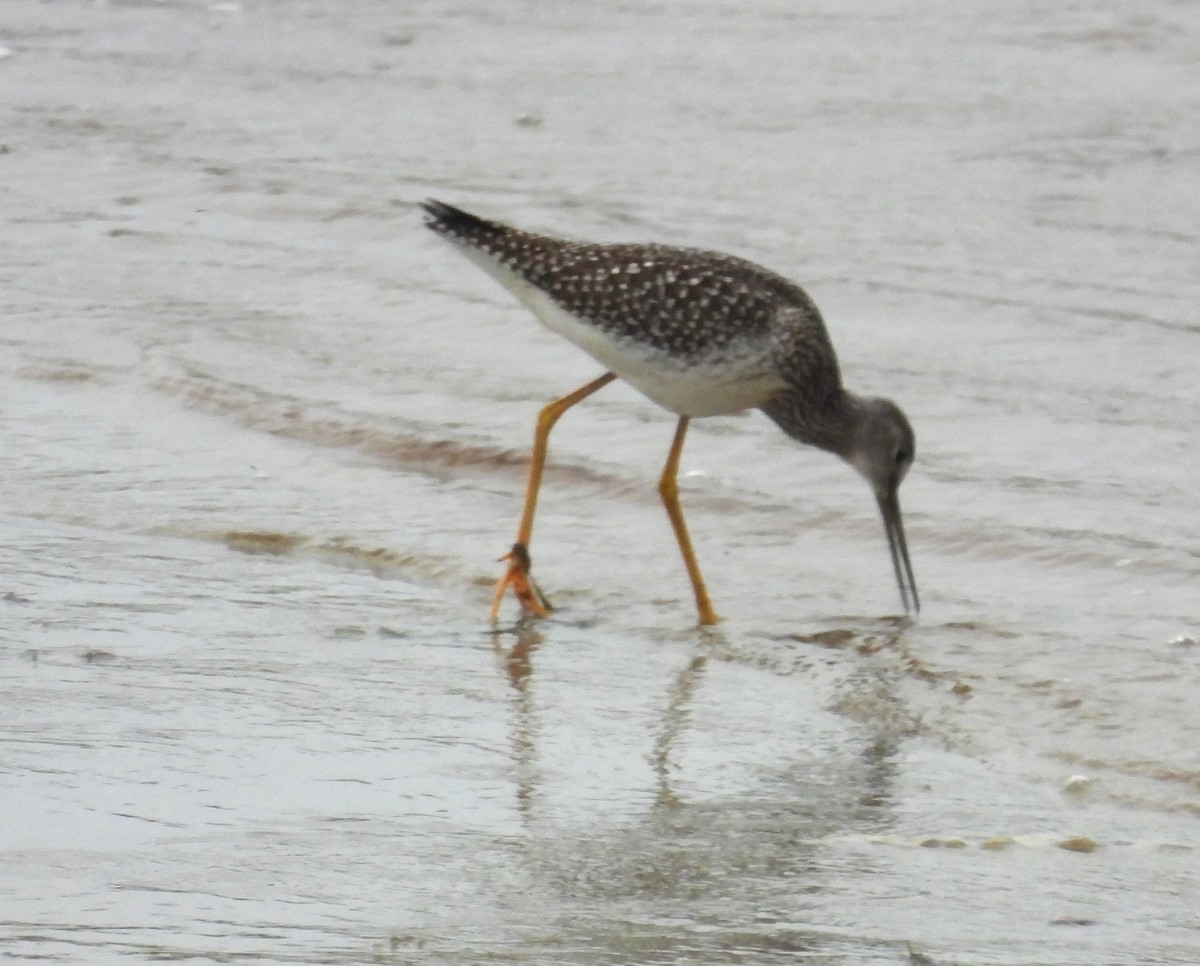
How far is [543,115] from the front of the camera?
482 inches

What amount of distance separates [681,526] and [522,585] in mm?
563

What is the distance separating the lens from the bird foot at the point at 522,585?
6.09 meters

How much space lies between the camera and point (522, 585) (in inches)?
241

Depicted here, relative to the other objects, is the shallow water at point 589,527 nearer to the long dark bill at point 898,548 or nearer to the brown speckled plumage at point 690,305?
the long dark bill at point 898,548

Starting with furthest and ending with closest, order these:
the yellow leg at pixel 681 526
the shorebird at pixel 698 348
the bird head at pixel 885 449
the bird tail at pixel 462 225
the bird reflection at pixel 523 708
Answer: the bird tail at pixel 462 225, the bird head at pixel 885 449, the shorebird at pixel 698 348, the yellow leg at pixel 681 526, the bird reflection at pixel 523 708

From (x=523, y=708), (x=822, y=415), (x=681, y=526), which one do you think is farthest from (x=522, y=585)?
(x=822, y=415)

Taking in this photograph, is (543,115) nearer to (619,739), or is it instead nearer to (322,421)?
(322,421)

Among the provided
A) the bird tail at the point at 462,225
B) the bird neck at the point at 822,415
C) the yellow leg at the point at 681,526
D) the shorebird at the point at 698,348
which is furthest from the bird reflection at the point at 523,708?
the bird tail at the point at 462,225

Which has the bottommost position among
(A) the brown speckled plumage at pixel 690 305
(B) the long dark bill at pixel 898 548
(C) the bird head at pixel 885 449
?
(B) the long dark bill at pixel 898 548

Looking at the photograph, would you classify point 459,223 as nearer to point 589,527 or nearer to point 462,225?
point 462,225

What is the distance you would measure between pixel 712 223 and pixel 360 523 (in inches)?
154

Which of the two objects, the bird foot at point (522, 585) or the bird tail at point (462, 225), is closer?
the bird foot at point (522, 585)

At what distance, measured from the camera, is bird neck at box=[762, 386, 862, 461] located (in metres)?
6.52

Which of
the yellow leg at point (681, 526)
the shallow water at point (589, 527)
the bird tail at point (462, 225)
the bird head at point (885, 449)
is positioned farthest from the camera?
the bird tail at point (462, 225)
